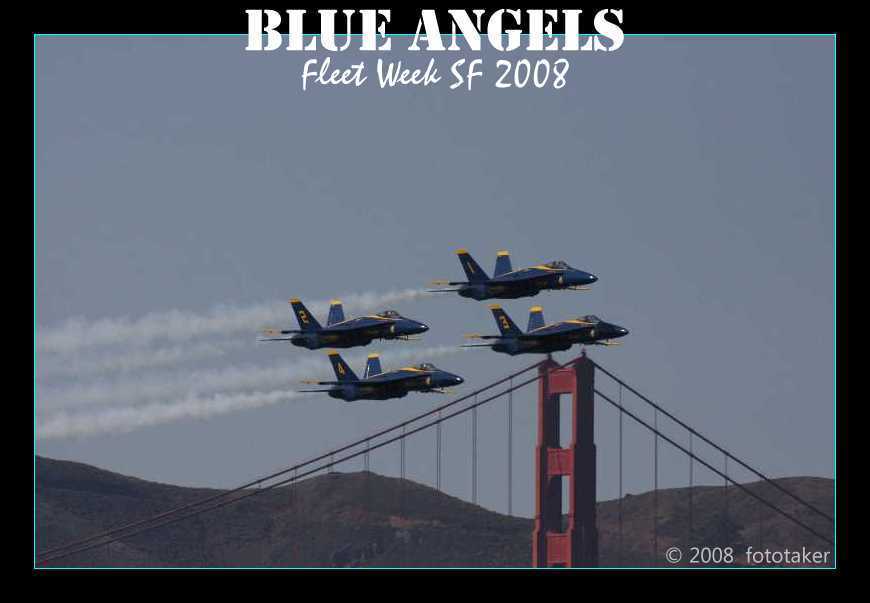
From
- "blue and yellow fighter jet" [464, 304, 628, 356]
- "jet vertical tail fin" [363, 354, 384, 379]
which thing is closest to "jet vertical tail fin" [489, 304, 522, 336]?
"blue and yellow fighter jet" [464, 304, 628, 356]

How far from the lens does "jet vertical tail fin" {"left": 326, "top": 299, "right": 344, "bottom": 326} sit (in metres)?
175

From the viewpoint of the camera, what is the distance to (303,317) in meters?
174

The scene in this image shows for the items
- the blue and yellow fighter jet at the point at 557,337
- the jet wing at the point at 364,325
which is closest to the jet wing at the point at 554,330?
the blue and yellow fighter jet at the point at 557,337

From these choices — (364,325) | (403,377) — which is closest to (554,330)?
(403,377)

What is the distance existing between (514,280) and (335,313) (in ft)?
46.3

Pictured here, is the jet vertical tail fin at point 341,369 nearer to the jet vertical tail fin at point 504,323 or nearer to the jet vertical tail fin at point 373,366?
the jet vertical tail fin at point 373,366

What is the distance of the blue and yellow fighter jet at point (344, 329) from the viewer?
16962 cm
